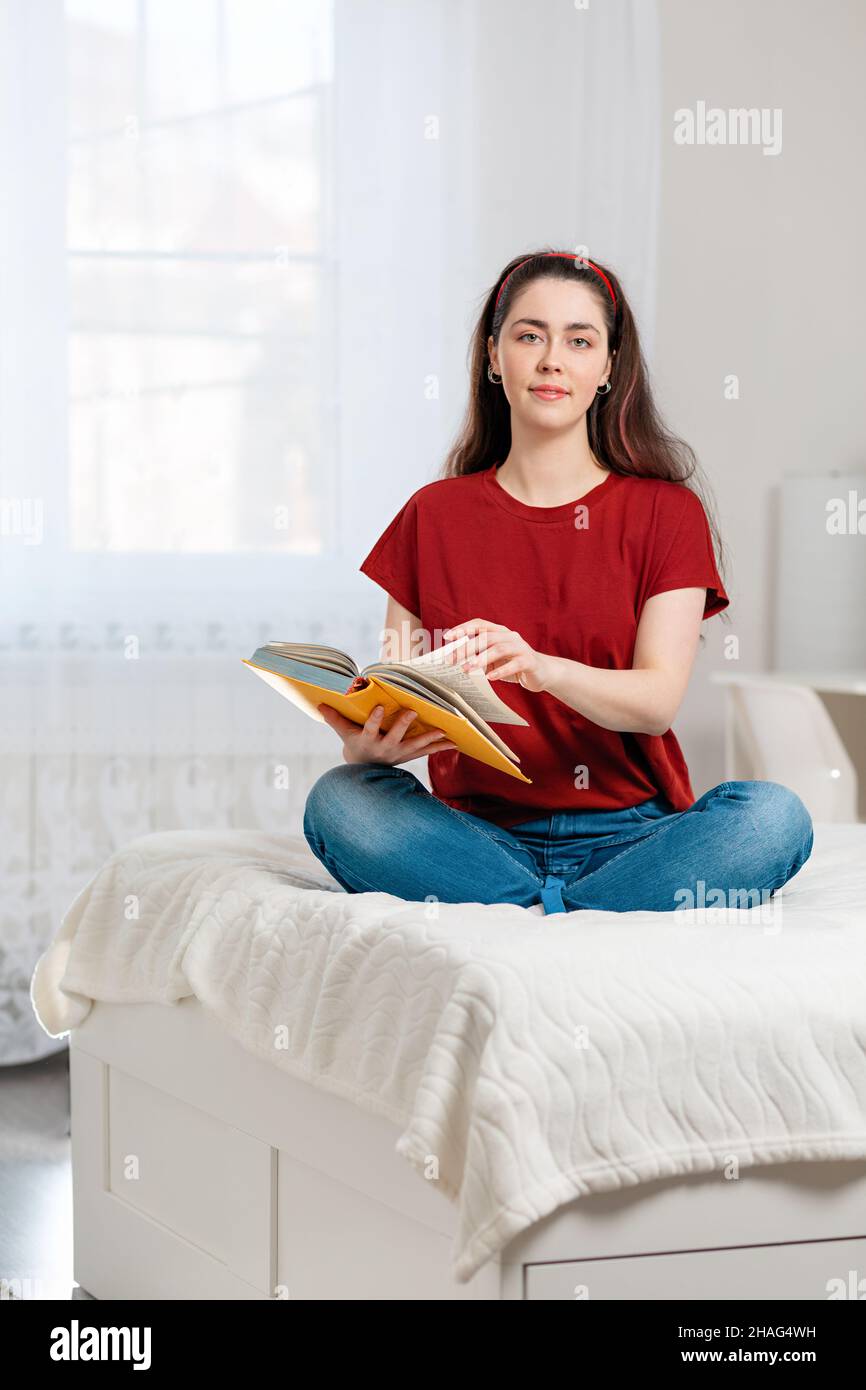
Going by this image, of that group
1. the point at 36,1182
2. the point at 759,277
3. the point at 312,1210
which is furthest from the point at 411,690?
the point at 759,277

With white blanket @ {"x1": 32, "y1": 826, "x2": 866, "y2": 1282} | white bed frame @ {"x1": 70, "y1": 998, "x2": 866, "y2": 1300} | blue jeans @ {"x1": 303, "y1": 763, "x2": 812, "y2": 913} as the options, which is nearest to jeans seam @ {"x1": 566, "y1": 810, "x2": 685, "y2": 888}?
blue jeans @ {"x1": 303, "y1": 763, "x2": 812, "y2": 913}

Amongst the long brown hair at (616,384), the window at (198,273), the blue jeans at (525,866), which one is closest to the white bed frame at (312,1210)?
the blue jeans at (525,866)

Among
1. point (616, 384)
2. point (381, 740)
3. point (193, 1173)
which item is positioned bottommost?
point (193, 1173)

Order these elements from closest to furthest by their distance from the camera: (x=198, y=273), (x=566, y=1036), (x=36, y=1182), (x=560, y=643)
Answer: (x=566, y=1036), (x=560, y=643), (x=36, y=1182), (x=198, y=273)

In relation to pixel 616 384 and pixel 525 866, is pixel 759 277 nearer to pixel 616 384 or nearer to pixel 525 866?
pixel 616 384

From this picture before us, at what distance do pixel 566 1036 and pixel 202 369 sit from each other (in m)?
1.78

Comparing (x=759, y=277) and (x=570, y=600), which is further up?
(x=759, y=277)

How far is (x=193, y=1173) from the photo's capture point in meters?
1.35

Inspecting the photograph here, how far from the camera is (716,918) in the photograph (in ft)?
3.77

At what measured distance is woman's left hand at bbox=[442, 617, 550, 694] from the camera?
1242 millimetres

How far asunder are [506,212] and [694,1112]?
1973 mm

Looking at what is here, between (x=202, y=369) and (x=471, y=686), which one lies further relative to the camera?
(x=202, y=369)
